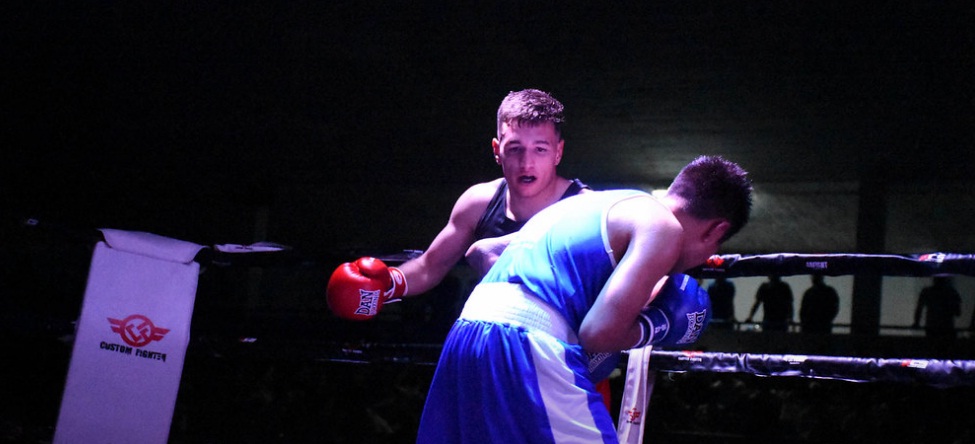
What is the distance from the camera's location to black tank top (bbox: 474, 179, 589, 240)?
88.3 inches

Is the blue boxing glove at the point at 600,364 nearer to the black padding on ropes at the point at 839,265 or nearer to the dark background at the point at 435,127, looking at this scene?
the black padding on ropes at the point at 839,265

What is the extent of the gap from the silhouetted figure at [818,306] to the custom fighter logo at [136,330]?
7075 mm

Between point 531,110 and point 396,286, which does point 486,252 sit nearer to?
point 396,286

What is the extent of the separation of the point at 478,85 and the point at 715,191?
15.7ft

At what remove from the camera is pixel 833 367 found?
Result: 6.46 ft

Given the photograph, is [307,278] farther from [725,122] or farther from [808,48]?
[808,48]

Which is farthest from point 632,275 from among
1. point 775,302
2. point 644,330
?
point 775,302

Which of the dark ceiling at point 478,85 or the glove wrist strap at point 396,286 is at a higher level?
the dark ceiling at point 478,85

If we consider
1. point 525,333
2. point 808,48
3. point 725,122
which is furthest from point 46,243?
point 525,333

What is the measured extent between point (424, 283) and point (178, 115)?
5732 mm

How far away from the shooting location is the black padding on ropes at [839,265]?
6.53 ft

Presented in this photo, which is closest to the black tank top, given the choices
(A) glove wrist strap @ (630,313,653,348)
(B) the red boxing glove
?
(B) the red boxing glove

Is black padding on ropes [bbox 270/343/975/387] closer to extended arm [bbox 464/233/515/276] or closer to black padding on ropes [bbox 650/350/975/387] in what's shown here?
black padding on ropes [bbox 650/350/975/387]

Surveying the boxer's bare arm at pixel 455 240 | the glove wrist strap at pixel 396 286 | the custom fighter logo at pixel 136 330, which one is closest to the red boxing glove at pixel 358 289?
the glove wrist strap at pixel 396 286
